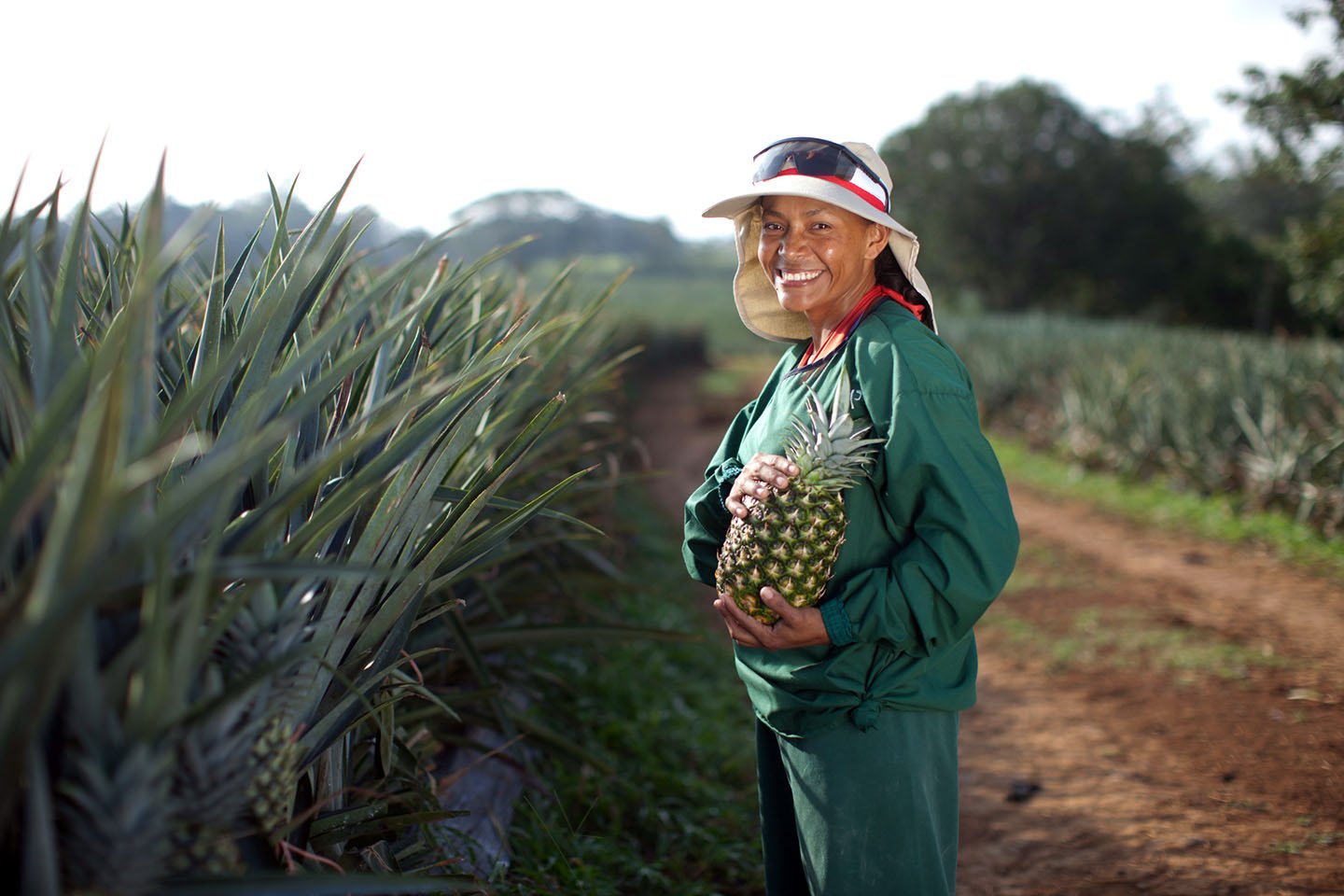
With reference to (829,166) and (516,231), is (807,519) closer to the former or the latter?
(829,166)

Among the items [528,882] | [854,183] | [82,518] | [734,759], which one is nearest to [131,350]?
[82,518]

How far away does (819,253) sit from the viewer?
80.7 inches

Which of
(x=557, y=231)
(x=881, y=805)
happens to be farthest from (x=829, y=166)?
(x=557, y=231)

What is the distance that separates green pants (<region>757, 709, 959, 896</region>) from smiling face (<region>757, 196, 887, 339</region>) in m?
0.93

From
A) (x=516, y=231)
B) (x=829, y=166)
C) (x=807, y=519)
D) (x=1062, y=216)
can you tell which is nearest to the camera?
(x=807, y=519)

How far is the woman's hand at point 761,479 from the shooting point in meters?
1.79

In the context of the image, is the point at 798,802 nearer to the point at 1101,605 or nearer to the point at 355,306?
the point at 355,306

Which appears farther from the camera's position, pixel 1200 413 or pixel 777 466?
pixel 1200 413

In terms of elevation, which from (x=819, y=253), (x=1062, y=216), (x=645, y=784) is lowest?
(x=645, y=784)

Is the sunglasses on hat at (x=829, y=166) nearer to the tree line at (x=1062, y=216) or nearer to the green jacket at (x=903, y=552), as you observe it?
the green jacket at (x=903, y=552)

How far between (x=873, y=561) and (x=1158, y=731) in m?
3.10

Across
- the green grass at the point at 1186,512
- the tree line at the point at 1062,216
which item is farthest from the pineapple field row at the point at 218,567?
the tree line at the point at 1062,216

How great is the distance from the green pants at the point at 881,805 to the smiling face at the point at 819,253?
928 mm

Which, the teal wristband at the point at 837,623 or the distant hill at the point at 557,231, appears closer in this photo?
the teal wristband at the point at 837,623
